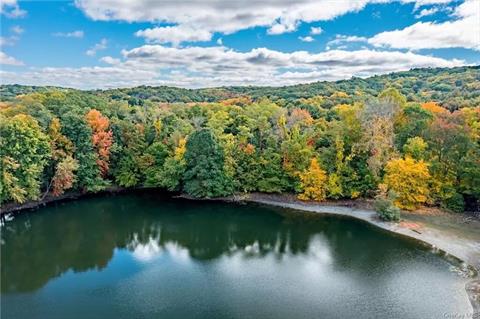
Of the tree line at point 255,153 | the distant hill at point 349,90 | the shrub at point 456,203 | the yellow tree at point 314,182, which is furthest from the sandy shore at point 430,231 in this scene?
the distant hill at point 349,90

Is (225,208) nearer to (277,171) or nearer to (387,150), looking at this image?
(277,171)

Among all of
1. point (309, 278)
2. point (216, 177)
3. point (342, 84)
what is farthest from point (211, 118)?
point (342, 84)

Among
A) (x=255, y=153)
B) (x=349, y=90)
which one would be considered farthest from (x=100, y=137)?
(x=349, y=90)

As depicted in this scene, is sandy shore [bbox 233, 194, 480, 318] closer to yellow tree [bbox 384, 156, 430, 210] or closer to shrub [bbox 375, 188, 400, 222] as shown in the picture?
shrub [bbox 375, 188, 400, 222]

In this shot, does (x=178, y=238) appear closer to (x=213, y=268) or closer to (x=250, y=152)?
(x=213, y=268)

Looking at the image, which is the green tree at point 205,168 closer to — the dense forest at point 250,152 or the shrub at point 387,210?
the dense forest at point 250,152

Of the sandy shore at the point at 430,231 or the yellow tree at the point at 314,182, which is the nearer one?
the sandy shore at the point at 430,231

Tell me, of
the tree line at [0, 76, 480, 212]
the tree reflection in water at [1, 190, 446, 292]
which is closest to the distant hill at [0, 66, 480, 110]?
the tree line at [0, 76, 480, 212]

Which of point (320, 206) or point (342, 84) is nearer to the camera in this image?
point (320, 206)
